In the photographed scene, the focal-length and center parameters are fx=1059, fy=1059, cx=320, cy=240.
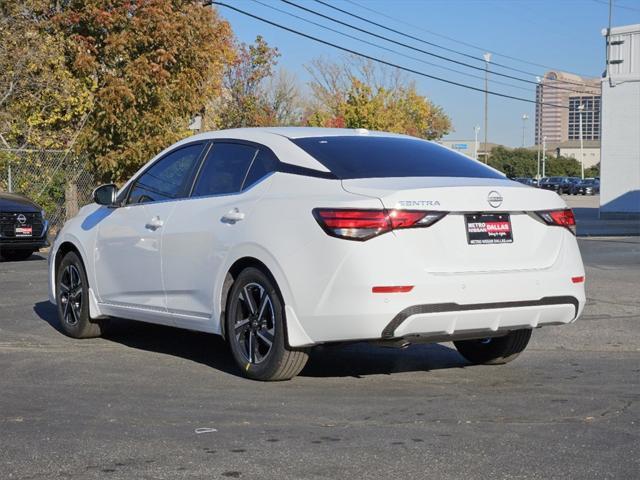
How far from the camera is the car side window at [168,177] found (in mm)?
7887

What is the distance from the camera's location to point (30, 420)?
18.8 feet

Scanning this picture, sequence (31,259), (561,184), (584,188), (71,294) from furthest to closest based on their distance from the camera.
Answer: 1. (561,184)
2. (584,188)
3. (31,259)
4. (71,294)

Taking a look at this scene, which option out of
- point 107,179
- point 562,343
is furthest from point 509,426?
point 107,179

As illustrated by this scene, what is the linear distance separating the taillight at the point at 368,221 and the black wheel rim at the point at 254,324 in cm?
76

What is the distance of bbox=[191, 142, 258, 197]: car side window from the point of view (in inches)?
289

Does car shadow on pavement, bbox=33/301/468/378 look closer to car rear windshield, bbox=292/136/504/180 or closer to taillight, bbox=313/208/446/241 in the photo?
taillight, bbox=313/208/446/241

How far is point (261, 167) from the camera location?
7168mm

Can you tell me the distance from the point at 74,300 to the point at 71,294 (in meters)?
0.08

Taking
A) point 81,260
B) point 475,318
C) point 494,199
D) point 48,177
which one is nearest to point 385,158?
point 494,199

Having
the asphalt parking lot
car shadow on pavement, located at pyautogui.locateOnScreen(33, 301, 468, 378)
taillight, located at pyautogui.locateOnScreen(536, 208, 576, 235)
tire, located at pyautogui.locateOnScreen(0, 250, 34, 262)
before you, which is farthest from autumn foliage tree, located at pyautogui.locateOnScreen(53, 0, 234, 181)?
taillight, located at pyautogui.locateOnScreen(536, 208, 576, 235)

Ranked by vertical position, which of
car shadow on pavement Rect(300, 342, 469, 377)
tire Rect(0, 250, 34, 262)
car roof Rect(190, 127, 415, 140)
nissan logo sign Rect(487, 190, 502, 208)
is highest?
car roof Rect(190, 127, 415, 140)

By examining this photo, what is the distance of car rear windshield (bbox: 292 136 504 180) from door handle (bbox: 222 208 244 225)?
61 cm

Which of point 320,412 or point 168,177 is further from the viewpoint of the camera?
point 168,177

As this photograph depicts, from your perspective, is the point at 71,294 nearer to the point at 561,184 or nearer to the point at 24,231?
the point at 24,231
